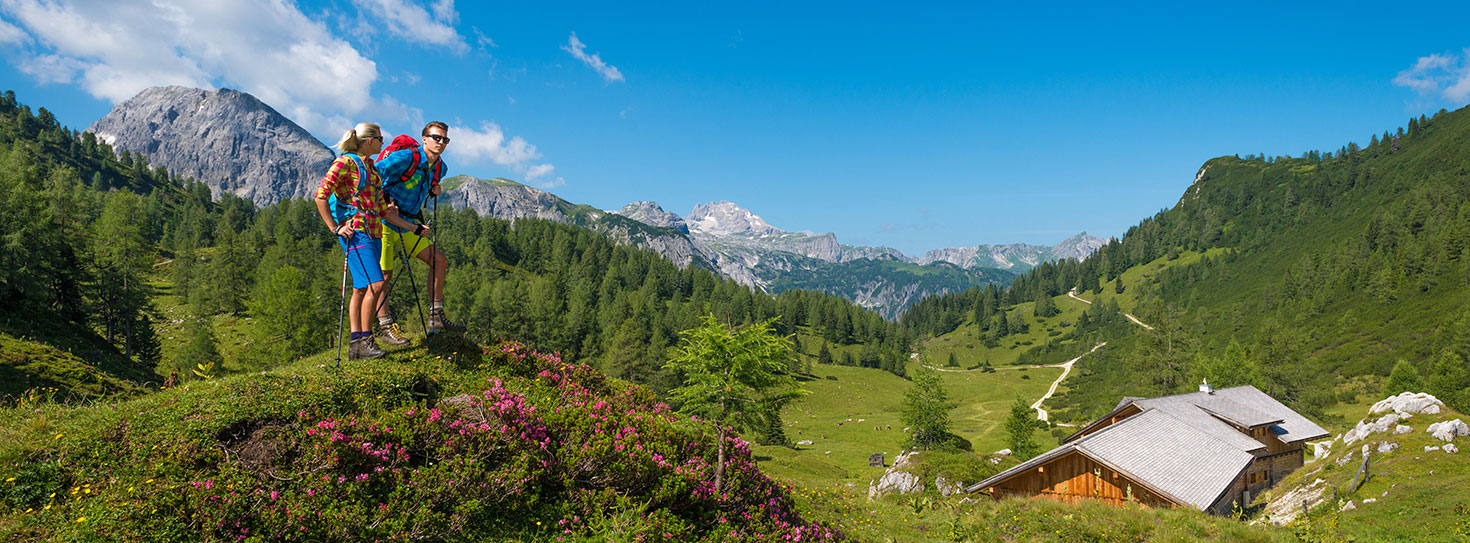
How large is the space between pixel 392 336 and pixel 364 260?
181 cm

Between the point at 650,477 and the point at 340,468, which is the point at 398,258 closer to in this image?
the point at 340,468

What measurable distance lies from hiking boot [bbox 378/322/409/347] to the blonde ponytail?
3.69 metres

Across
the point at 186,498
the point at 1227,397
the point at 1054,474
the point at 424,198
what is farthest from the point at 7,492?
the point at 1227,397

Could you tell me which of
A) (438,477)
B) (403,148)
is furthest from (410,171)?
(438,477)

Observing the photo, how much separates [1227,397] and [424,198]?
6192cm

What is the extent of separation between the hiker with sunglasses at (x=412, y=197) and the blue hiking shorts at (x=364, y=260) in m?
0.17

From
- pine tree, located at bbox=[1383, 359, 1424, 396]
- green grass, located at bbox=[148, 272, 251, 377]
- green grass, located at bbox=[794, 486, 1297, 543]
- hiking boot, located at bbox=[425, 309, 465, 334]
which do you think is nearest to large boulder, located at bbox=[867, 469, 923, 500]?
green grass, located at bbox=[794, 486, 1297, 543]

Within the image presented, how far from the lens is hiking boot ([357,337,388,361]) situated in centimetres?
1091

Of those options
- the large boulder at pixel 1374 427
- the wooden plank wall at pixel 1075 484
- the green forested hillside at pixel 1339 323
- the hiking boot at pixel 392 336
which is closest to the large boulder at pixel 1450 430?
the large boulder at pixel 1374 427

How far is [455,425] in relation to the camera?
342 inches

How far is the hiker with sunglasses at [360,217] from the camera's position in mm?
10523

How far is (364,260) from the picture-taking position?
35.9 feet

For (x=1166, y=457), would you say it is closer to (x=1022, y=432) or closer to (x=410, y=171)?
(x=1022, y=432)

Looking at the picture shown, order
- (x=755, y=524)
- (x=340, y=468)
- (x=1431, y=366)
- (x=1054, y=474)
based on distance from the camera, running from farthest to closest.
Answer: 1. (x=1431, y=366)
2. (x=1054, y=474)
3. (x=755, y=524)
4. (x=340, y=468)
